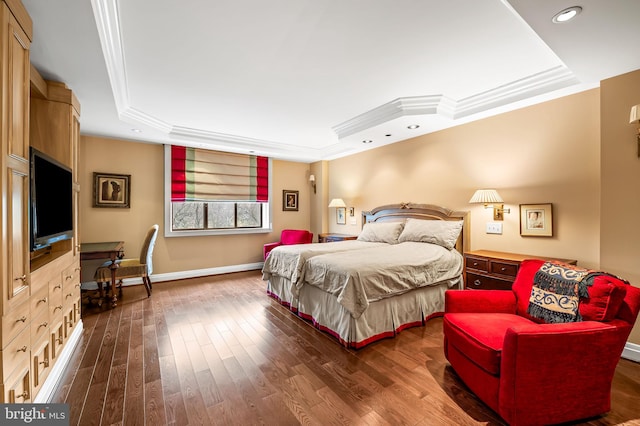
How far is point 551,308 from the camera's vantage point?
1.93 metres

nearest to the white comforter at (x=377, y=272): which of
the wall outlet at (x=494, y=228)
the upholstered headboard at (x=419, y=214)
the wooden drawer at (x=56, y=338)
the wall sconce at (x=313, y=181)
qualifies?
the upholstered headboard at (x=419, y=214)

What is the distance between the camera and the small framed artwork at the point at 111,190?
4410 mm

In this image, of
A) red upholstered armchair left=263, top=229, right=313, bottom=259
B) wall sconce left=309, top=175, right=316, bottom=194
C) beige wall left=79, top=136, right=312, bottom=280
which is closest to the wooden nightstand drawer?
red upholstered armchair left=263, top=229, right=313, bottom=259

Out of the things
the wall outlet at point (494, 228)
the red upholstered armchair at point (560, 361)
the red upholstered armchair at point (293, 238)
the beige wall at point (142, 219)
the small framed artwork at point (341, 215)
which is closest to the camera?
the red upholstered armchair at point (560, 361)

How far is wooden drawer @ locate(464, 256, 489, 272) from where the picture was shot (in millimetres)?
3102

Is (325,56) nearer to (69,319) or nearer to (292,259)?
(292,259)

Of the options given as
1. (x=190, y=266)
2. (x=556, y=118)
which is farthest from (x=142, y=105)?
(x=556, y=118)

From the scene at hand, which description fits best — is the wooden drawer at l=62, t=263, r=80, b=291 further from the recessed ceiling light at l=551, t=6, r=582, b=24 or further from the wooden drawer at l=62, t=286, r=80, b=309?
the recessed ceiling light at l=551, t=6, r=582, b=24

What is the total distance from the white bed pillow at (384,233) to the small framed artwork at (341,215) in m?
1.39

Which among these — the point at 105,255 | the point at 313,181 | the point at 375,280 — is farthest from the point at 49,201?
the point at 313,181

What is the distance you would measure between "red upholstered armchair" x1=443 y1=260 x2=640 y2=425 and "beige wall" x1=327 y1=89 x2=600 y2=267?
151 cm

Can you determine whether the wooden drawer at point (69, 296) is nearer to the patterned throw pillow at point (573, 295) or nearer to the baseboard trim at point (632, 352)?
the patterned throw pillow at point (573, 295)

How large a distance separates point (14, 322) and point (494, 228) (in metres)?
4.40

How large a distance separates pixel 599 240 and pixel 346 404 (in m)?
2.85
